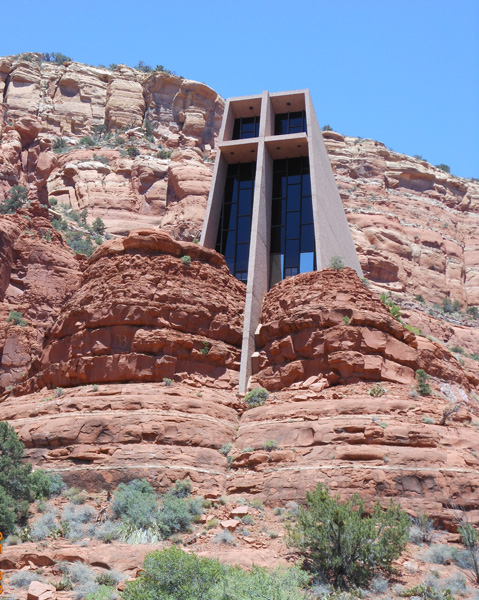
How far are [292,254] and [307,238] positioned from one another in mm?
971

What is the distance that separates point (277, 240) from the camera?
33.2 meters

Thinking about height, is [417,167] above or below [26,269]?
above

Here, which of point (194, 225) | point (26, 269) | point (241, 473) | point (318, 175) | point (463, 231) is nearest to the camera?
point (241, 473)

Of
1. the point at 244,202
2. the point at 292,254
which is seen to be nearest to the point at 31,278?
the point at 244,202

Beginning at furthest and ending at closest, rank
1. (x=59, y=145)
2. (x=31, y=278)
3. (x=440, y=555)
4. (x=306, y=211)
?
(x=59, y=145)
(x=31, y=278)
(x=306, y=211)
(x=440, y=555)

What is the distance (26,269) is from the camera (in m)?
35.6

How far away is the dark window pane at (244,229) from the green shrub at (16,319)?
10.2 m

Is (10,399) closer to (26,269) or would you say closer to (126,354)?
(126,354)

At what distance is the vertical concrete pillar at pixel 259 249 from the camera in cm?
2562

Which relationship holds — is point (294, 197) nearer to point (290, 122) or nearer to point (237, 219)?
point (237, 219)

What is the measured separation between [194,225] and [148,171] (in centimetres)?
1068

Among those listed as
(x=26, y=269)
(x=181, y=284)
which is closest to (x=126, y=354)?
(x=181, y=284)

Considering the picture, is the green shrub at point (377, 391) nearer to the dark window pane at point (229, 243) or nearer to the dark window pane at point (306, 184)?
the dark window pane at point (229, 243)

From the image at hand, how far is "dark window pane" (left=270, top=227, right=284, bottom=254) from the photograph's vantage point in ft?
108
